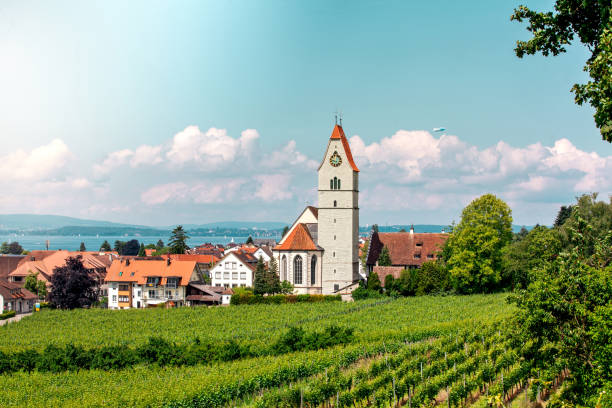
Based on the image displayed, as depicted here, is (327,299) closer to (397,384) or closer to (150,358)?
(150,358)

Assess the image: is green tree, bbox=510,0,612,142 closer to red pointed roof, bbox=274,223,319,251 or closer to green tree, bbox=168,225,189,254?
red pointed roof, bbox=274,223,319,251

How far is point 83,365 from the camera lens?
3525cm

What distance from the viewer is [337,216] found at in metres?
69.6

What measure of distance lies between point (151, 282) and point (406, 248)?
3207 centimetres

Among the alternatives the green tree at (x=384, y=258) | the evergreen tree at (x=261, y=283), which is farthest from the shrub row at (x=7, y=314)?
the green tree at (x=384, y=258)

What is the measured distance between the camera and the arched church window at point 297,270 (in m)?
69.4

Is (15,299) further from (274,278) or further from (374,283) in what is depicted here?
(374,283)

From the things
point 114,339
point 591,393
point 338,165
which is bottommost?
point 114,339

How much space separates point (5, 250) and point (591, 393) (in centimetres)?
18301

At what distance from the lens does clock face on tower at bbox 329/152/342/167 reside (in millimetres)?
69500

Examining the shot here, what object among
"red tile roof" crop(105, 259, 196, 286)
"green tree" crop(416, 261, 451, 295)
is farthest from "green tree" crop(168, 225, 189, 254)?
"green tree" crop(416, 261, 451, 295)

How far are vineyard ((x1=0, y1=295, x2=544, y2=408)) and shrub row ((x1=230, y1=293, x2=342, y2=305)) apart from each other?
47.0 feet

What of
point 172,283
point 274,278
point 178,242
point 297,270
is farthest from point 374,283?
point 178,242

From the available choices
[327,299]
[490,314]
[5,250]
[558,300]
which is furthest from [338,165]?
[5,250]
